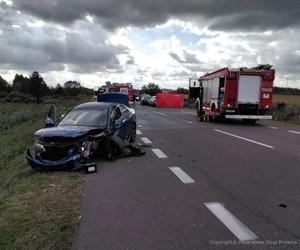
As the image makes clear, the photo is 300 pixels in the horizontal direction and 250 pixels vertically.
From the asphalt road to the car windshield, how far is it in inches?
48.8

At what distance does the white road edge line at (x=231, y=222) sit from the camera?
5312 mm

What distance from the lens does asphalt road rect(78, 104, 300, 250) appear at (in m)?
5.27

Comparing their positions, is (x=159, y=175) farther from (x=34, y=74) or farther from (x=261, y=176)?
(x=34, y=74)

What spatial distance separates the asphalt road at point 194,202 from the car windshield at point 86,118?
1.24 m

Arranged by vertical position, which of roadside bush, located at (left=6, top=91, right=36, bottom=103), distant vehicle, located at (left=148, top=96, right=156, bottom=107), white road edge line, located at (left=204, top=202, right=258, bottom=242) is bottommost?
roadside bush, located at (left=6, top=91, right=36, bottom=103)

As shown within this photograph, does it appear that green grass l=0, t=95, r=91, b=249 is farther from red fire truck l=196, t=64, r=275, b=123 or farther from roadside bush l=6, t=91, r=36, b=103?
roadside bush l=6, t=91, r=36, b=103

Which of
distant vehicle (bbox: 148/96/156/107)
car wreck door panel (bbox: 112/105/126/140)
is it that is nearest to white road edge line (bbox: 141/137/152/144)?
car wreck door panel (bbox: 112/105/126/140)

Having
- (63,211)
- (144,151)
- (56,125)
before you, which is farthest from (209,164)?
(63,211)

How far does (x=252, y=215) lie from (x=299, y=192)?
1823mm

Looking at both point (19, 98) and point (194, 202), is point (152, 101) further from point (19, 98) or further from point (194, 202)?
point (194, 202)

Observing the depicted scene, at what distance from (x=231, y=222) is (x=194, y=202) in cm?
113

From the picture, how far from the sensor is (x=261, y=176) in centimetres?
903

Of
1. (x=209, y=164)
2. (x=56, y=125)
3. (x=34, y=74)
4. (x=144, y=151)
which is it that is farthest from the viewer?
(x=34, y=74)

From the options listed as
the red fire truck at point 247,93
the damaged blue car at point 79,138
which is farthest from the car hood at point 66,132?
the red fire truck at point 247,93
